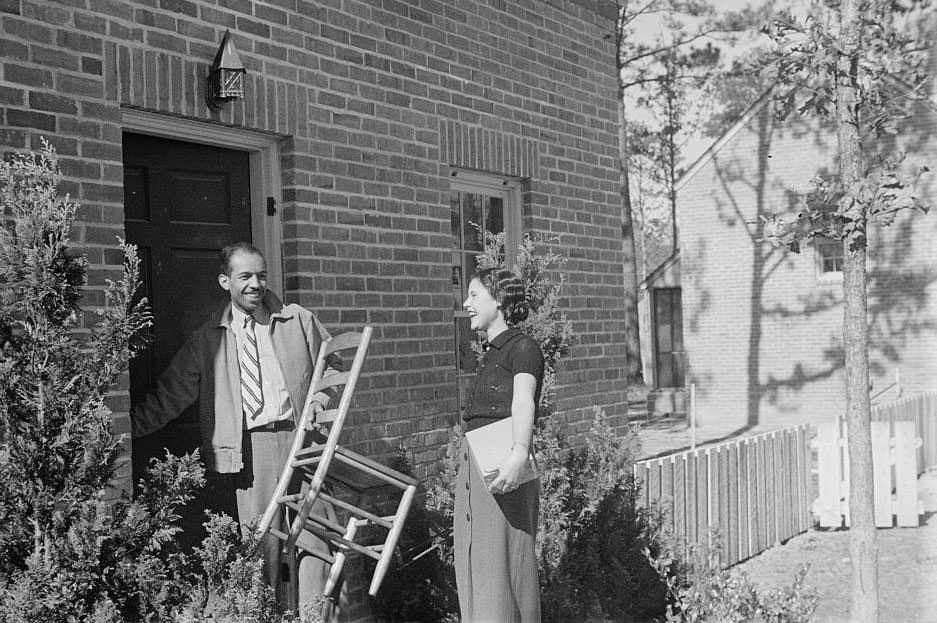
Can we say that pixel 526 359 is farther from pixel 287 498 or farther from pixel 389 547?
pixel 287 498

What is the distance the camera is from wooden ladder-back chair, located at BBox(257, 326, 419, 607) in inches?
173

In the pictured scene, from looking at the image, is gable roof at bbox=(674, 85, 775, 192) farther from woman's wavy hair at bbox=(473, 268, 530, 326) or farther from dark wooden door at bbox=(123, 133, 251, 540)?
woman's wavy hair at bbox=(473, 268, 530, 326)

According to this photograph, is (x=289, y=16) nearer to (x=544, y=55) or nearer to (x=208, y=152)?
(x=208, y=152)

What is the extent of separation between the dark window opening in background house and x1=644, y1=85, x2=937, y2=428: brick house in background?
4.24 metres

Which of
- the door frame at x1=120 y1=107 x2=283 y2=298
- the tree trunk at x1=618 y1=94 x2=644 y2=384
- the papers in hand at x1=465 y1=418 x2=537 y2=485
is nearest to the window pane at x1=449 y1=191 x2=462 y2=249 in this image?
the door frame at x1=120 y1=107 x2=283 y2=298

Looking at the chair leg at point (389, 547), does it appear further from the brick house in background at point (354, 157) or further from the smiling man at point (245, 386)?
the brick house in background at point (354, 157)

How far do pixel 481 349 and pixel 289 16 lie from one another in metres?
2.18

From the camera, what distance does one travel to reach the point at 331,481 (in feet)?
16.2

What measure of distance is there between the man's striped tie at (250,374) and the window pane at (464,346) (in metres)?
2.27

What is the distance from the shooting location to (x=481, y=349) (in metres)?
6.23

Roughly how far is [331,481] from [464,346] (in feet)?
7.32

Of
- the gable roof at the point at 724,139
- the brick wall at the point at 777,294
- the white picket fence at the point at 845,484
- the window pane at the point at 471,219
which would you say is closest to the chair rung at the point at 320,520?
the window pane at the point at 471,219

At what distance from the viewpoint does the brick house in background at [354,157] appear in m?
4.41

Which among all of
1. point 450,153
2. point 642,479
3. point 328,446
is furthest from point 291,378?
point 642,479
